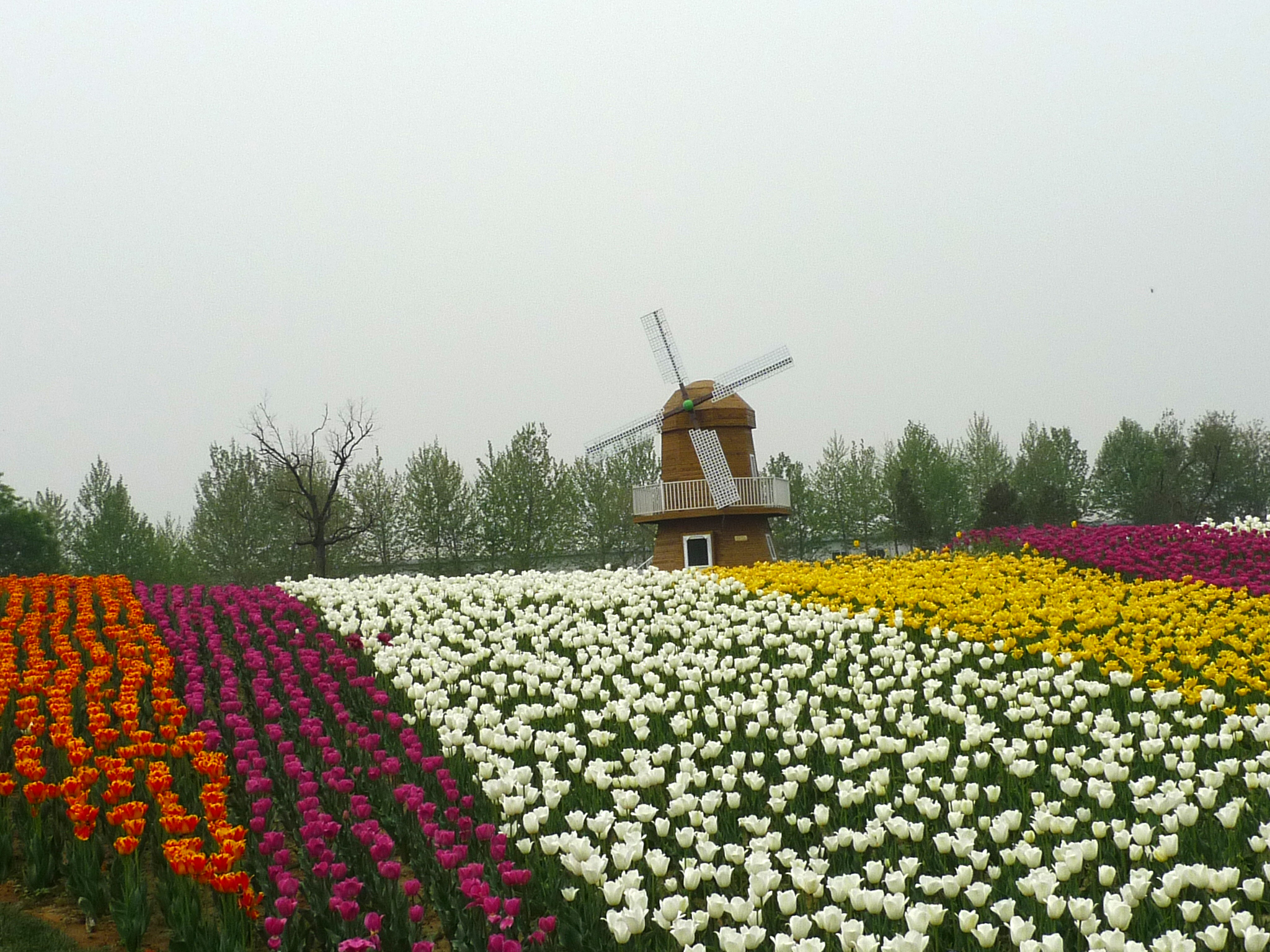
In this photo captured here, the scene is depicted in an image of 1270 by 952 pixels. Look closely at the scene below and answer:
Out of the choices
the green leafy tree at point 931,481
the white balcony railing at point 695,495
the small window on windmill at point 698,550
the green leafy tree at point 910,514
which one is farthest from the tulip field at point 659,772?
the green leafy tree at point 931,481

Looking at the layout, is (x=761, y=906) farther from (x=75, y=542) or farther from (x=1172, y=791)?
(x=75, y=542)

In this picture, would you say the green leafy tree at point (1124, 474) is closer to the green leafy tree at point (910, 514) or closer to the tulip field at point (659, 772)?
the green leafy tree at point (910, 514)

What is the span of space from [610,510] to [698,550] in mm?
17203

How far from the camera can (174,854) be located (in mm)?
6379

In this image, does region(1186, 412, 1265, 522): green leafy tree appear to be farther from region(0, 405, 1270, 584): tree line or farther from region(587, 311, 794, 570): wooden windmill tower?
region(587, 311, 794, 570): wooden windmill tower

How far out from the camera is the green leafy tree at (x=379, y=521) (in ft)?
160

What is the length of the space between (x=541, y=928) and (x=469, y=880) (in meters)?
0.54

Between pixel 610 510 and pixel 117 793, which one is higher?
pixel 610 510

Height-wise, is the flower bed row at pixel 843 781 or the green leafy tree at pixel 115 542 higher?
the green leafy tree at pixel 115 542

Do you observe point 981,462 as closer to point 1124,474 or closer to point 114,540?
point 1124,474

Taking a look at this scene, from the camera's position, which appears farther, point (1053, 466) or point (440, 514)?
point (1053, 466)

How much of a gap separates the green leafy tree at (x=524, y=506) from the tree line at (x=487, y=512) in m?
0.07

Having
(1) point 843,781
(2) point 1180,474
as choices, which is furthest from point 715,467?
(2) point 1180,474

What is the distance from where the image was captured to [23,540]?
4141 centimetres
